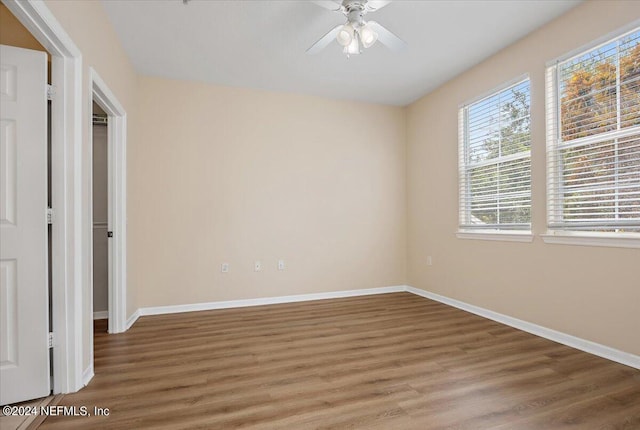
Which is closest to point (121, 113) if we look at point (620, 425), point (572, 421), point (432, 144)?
point (432, 144)

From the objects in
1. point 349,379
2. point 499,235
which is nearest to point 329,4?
point 349,379

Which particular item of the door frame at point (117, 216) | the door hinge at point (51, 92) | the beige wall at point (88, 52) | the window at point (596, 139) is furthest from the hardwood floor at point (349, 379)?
the door hinge at point (51, 92)

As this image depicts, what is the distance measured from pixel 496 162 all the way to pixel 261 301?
10.7ft

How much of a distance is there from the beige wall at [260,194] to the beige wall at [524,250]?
1.52 feet

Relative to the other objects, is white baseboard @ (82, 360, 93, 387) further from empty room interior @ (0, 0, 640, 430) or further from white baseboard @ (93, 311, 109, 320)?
white baseboard @ (93, 311, 109, 320)

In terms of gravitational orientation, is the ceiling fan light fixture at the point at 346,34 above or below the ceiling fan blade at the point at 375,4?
below

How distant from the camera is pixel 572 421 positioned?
1.69 metres

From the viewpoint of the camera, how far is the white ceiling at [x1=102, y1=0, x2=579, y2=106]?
2621 mm

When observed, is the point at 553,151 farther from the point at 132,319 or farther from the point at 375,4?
the point at 132,319

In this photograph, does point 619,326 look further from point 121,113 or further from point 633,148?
point 121,113

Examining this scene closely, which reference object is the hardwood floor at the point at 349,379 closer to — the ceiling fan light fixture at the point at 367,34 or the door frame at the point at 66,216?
the door frame at the point at 66,216

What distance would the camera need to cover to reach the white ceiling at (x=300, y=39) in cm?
262

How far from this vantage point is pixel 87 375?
214 cm

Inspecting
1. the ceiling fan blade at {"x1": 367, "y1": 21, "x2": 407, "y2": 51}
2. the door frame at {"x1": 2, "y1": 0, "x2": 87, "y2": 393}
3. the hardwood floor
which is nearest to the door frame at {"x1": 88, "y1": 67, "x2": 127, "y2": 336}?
the hardwood floor
